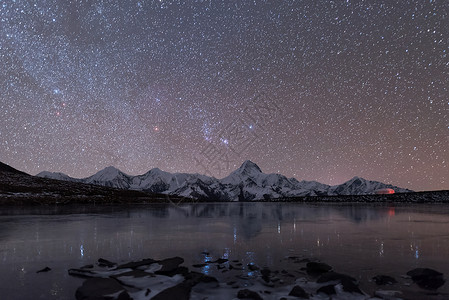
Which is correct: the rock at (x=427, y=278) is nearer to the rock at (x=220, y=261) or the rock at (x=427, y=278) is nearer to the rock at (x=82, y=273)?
the rock at (x=220, y=261)

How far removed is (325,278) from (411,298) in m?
3.04

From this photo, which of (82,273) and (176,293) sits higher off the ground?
(176,293)

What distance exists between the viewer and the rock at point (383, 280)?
1170cm

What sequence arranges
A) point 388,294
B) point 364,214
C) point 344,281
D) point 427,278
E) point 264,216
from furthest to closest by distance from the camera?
point 364,214
point 264,216
point 427,278
point 344,281
point 388,294

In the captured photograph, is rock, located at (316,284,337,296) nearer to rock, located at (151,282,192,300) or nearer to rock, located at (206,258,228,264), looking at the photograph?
rock, located at (151,282,192,300)

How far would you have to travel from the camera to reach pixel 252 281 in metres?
11.9

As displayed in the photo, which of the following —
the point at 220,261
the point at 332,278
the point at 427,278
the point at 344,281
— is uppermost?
the point at 344,281

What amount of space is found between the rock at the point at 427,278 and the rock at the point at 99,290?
11921 millimetres

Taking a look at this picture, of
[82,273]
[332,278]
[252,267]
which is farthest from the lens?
[252,267]

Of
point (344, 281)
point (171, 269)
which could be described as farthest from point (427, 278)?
point (171, 269)

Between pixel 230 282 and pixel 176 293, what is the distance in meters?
2.71

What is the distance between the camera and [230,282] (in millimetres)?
11805

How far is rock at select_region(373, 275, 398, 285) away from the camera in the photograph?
1170cm

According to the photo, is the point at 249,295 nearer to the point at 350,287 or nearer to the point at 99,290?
the point at 350,287
